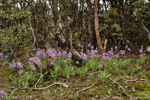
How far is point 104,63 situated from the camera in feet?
21.3

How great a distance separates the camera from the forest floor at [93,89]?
416 cm

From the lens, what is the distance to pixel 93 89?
4.63 metres

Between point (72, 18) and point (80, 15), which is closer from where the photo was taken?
point (80, 15)

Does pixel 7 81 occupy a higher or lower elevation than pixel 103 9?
lower

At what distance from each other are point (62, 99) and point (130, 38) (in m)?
9.43

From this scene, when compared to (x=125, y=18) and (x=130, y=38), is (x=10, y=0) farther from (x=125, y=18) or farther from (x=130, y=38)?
(x=130, y=38)

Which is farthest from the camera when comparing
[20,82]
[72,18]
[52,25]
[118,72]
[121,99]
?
[72,18]

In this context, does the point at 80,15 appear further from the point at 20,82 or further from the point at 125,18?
the point at 20,82

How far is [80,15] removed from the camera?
11555 mm

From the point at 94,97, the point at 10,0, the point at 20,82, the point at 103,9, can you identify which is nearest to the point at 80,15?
the point at 103,9

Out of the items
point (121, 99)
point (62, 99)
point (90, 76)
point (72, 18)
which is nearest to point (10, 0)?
point (72, 18)

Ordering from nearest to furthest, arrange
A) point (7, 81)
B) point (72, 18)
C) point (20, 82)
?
point (20, 82), point (7, 81), point (72, 18)

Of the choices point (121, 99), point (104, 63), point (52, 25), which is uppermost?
point (52, 25)

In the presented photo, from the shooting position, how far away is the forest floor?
4156 mm
